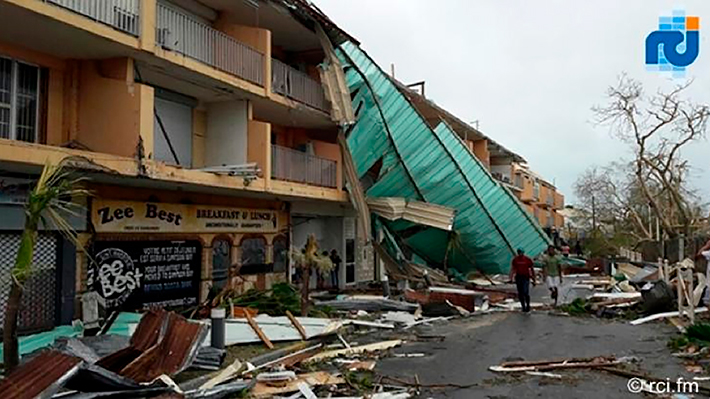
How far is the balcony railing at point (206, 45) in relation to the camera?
1501 centimetres

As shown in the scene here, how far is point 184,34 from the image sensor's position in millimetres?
15477

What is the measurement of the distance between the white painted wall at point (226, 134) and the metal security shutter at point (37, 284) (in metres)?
6.09

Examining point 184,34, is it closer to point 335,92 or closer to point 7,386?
point 335,92

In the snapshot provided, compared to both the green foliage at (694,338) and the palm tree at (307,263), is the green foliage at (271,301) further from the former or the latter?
the green foliage at (694,338)

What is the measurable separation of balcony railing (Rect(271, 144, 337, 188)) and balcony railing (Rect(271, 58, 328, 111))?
172 cm

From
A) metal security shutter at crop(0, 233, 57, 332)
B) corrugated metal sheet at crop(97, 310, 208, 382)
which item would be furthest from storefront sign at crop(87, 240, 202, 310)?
corrugated metal sheet at crop(97, 310, 208, 382)

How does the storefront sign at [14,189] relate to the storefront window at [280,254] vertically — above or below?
above

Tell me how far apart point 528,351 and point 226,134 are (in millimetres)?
10511

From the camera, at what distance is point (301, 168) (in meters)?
20.8

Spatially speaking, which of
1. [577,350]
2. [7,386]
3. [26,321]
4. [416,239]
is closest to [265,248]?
[416,239]

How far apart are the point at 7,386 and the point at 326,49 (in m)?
16.1

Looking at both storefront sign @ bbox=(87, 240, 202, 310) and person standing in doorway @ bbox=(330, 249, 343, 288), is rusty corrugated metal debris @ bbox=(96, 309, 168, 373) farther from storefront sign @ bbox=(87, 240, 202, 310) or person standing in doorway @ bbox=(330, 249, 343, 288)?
person standing in doorway @ bbox=(330, 249, 343, 288)

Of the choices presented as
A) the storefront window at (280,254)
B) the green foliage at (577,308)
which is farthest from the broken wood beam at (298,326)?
the green foliage at (577,308)

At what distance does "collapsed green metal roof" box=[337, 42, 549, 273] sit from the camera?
907 inches
